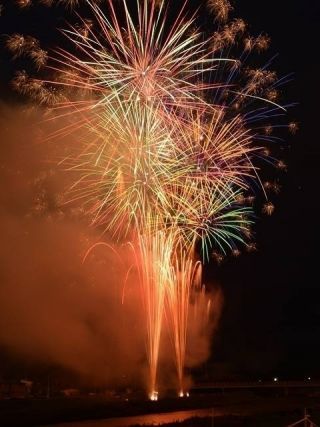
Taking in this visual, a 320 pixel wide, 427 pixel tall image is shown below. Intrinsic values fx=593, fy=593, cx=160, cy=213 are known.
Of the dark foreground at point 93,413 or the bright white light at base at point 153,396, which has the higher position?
the bright white light at base at point 153,396

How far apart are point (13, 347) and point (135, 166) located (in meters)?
17.7

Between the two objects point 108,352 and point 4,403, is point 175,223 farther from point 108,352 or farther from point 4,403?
point 108,352

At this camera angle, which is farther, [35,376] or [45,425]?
[35,376]

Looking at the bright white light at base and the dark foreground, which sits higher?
the bright white light at base

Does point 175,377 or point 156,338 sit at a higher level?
point 175,377

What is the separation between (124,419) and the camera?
2022 cm

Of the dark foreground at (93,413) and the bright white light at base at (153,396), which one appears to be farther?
the bright white light at base at (153,396)

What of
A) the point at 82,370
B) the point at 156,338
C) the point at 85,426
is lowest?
the point at 85,426

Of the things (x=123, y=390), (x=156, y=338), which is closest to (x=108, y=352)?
(x=123, y=390)

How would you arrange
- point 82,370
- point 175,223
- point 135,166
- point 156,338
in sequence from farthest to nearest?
point 82,370 < point 156,338 < point 175,223 < point 135,166

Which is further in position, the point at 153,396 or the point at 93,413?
the point at 153,396

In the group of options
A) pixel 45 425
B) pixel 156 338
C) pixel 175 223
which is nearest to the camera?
pixel 45 425

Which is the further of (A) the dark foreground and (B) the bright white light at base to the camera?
(B) the bright white light at base

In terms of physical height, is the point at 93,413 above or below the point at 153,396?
below
